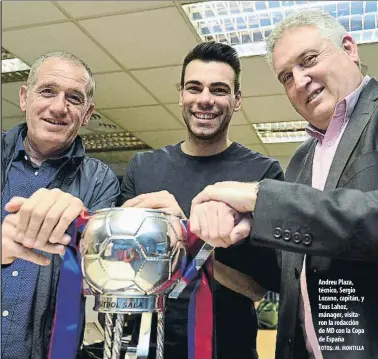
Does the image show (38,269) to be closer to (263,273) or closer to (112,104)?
(263,273)

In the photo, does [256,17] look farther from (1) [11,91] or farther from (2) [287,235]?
(2) [287,235]

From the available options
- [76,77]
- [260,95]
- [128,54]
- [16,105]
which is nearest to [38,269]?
[76,77]

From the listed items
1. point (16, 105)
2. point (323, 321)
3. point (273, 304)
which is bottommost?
point (323, 321)

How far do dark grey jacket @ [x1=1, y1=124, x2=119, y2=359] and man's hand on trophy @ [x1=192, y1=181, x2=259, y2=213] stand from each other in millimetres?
310

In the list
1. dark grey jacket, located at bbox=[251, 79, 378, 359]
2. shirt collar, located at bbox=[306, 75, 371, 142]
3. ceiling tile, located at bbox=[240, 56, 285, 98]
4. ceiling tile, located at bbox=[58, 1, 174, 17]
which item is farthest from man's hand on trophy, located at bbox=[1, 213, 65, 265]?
ceiling tile, located at bbox=[240, 56, 285, 98]

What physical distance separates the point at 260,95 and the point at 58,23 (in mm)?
1397

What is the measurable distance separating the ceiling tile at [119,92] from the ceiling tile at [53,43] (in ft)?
0.62

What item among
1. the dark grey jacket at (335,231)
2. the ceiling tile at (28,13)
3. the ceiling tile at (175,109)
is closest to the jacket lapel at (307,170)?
the dark grey jacket at (335,231)

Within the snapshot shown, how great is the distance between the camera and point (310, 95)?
2.68 ft

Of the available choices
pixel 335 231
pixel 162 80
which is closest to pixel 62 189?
pixel 335 231

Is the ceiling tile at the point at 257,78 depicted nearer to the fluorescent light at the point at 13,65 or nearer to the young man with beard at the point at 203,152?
the fluorescent light at the point at 13,65

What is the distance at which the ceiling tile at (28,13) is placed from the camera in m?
2.07

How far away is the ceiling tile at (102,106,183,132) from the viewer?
3447 mm

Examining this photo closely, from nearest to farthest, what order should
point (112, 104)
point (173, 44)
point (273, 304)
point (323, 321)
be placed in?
point (323, 321) → point (173, 44) → point (273, 304) → point (112, 104)
